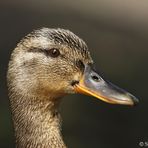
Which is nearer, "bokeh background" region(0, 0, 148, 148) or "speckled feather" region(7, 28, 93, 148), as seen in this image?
"speckled feather" region(7, 28, 93, 148)

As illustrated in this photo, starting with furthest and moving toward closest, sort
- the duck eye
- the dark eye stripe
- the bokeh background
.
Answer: the bokeh background < the dark eye stripe < the duck eye

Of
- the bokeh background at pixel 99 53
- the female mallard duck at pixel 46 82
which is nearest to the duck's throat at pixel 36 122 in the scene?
the female mallard duck at pixel 46 82

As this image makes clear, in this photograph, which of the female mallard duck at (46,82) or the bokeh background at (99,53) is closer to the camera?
the female mallard duck at (46,82)

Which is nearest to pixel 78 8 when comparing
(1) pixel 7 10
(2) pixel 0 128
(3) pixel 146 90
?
(1) pixel 7 10

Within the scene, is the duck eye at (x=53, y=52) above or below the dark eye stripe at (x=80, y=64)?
above

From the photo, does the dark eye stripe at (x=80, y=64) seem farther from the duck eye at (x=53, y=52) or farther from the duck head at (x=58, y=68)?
the duck eye at (x=53, y=52)

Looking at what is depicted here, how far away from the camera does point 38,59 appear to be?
15.0 feet

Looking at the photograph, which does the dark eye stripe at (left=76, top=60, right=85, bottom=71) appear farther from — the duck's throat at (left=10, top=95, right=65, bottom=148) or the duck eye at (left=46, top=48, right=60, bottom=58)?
the duck's throat at (left=10, top=95, right=65, bottom=148)

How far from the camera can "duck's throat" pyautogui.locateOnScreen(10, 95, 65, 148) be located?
4.63 m

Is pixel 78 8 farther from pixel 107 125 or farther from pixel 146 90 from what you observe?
pixel 107 125

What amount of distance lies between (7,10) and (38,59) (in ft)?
29.7

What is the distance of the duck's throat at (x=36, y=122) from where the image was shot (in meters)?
4.63

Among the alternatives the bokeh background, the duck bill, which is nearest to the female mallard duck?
the duck bill

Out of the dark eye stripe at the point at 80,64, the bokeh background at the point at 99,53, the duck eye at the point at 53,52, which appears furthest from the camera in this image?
the bokeh background at the point at 99,53
